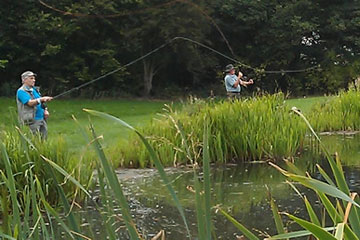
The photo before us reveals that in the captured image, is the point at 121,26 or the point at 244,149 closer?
the point at 244,149

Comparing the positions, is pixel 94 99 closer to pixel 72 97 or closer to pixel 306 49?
pixel 72 97

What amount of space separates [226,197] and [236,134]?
258 centimetres

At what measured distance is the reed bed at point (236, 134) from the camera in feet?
32.2

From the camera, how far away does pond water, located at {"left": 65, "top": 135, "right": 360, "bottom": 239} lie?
6.17 metres

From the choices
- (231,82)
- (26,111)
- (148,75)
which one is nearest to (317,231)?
(26,111)

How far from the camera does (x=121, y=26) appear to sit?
1077 inches

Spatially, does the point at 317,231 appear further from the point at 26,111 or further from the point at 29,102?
the point at 26,111

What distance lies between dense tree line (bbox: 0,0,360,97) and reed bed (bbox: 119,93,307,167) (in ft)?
46.1

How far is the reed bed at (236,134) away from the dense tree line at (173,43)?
14.1 metres

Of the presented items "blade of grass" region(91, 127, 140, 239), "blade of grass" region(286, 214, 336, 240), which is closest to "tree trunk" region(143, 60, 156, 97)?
Result: "blade of grass" region(91, 127, 140, 239)

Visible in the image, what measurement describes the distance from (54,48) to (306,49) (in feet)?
36.2

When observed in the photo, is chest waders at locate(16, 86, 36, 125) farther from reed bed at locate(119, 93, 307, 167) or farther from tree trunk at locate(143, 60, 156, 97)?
tree trunk at locate(143, 60, 156, 97)

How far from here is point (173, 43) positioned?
26906mm

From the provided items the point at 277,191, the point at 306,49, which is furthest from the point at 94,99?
the point at 277,191
